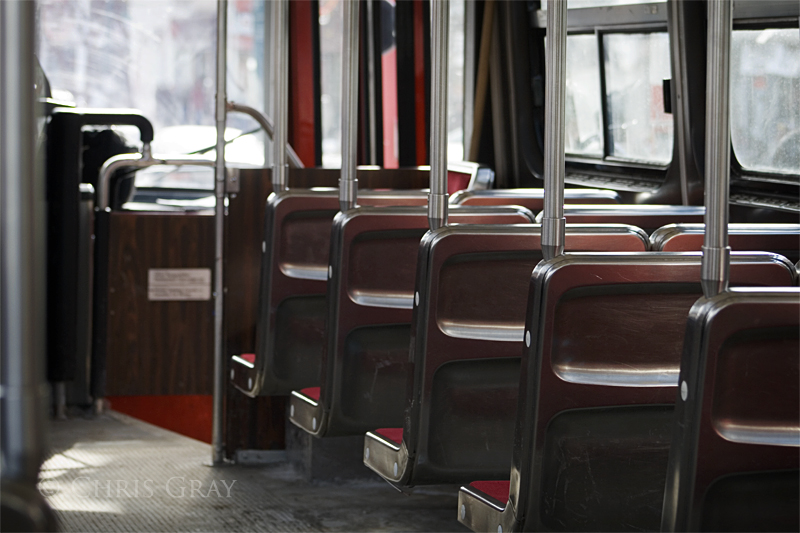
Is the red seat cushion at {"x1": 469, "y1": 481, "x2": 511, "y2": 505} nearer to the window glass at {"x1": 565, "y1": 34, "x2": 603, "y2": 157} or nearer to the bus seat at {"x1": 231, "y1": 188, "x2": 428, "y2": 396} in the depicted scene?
the bus seat at {"x1": 231, "y1": 188, "x2": 428, "y2": 396}

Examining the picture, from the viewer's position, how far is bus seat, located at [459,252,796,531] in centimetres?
161

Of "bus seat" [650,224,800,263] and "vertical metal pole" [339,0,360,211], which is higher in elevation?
"vertical metal pole" [339,0,360,211]

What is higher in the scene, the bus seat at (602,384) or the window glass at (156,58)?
the window glass at (156,58)

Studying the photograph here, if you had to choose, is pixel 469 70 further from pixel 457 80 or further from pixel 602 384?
pixel 602 384

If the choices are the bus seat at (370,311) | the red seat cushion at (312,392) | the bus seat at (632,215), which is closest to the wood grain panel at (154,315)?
the red seat cushion at (312,392)

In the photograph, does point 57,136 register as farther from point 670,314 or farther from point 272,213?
point 670,314

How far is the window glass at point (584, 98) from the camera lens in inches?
151

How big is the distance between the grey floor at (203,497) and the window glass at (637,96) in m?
1.35

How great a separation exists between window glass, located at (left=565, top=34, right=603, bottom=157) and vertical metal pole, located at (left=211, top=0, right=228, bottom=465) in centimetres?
138

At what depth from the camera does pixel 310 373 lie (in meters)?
3.02

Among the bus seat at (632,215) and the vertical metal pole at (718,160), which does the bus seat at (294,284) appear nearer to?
the bus seat at (632,215)

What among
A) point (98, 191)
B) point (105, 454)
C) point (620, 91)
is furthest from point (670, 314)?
point (98, 191)

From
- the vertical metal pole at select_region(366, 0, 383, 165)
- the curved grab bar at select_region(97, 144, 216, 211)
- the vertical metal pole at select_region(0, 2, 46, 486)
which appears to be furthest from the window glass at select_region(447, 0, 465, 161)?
the vertical metal pole at select_region(0, 2, 46, 486)

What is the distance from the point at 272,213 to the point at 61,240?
1657mm
